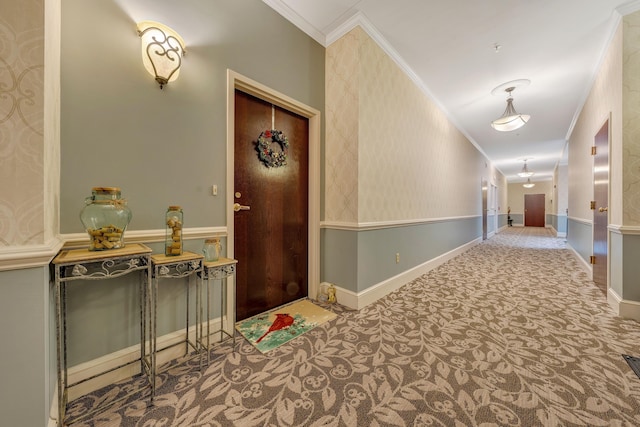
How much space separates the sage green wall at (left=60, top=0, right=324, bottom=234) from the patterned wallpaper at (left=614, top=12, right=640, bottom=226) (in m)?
3.30

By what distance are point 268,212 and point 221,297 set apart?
0.83m

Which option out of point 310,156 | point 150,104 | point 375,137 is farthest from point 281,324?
point 375,137

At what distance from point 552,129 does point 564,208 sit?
13.8 feet

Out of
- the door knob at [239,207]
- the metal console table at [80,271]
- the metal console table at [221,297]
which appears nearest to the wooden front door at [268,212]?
the door knob at [239,207]

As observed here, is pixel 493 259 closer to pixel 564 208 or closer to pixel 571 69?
pixel 571 69

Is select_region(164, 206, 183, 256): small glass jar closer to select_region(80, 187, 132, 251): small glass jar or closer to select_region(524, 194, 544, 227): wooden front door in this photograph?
select_region(80, 187, 132, 251): small glass jar

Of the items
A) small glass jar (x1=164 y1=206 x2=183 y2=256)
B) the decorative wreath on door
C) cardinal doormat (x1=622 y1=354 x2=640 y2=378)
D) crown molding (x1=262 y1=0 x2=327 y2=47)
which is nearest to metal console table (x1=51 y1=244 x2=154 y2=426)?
small glass jar (x1=164 y1=206 x2=183 y2=256)

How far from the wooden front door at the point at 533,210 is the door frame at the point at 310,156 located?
16296 millimetres

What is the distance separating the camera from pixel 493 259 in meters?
4.65

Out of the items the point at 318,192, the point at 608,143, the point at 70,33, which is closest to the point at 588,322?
the point at 608,143

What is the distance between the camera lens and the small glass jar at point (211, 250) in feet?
5.29

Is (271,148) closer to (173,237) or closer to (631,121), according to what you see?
(173,237)

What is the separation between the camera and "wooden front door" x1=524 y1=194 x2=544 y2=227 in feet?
43.4

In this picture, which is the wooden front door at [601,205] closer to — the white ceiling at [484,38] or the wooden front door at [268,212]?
the white ceiling at [484,38]
